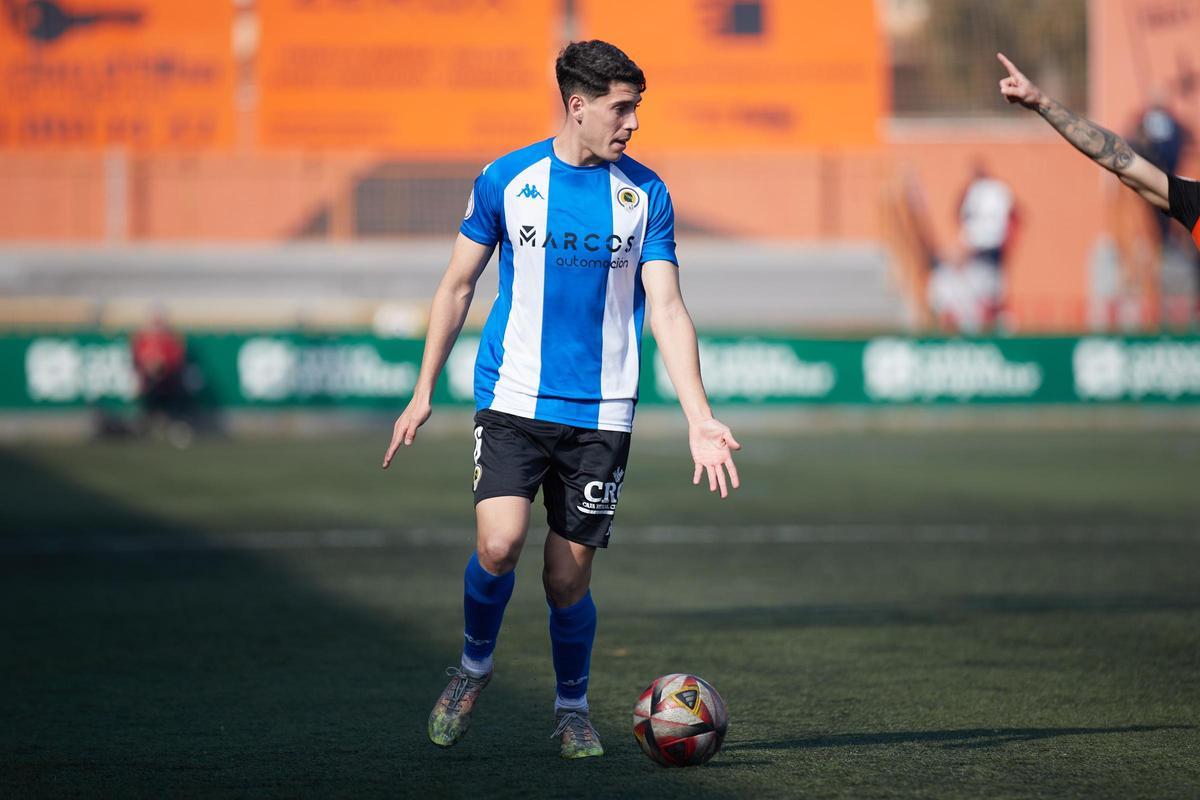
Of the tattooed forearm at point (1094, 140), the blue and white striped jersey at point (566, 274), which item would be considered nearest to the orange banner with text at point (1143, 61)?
the tattooed forearm at point (1094, 140)

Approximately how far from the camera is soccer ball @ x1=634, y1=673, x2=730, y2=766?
542 cm

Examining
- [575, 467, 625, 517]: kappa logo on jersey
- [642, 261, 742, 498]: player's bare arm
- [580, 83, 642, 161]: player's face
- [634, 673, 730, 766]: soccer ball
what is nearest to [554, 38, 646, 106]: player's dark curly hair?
[580, 83, 642, 161]: player's face

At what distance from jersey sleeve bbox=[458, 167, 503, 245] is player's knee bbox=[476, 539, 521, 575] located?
995mm

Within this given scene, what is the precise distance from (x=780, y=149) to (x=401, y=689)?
2342 centimetres

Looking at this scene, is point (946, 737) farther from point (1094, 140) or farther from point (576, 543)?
point (1094, 140)

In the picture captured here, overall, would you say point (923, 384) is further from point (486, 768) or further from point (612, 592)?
Result: point (486, 768)

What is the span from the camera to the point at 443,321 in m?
5.63

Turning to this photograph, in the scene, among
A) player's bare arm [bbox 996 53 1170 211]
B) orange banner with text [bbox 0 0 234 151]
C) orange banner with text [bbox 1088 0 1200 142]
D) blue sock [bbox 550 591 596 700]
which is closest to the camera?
blue sock [bbox 550 591 596 700]

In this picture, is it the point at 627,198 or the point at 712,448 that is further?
the point at 627,198

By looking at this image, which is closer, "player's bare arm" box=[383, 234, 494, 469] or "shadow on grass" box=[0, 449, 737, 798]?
→ "shadow on grass" box=[0, 449, 737, 798]

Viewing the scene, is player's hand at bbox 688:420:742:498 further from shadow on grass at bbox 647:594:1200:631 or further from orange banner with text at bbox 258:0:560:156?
orange banner with text at bbox 258:0:560:156

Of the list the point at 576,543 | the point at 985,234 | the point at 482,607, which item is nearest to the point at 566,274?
the point at 576,543

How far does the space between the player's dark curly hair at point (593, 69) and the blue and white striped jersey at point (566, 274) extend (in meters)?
0.29

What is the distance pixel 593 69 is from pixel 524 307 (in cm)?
81
